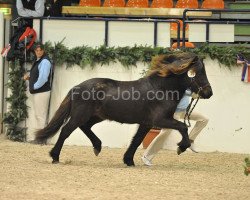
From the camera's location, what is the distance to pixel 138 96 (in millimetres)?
12391

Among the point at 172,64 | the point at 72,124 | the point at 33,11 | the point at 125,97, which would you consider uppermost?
the point at 33,11

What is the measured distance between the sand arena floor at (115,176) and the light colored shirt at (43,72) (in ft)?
4.37

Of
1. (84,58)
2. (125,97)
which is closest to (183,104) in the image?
(125,97)

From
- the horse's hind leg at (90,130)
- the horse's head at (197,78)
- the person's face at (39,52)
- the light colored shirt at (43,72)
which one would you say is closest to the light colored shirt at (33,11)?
the person's face at (39,52)

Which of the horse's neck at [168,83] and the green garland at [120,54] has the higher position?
the green garland at [120,54]

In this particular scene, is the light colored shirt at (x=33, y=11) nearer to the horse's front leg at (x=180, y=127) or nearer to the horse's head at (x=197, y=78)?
the horse's head at (x=197, y=78)

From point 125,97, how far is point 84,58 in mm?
3120

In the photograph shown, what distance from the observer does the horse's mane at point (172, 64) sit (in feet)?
40.5

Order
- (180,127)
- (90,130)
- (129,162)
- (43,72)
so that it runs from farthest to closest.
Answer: (43,72) < (90,130) < (129,162) < (180,127)

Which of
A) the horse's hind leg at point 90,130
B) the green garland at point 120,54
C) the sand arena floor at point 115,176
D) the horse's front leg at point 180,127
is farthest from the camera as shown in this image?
the green garland at point 120,54

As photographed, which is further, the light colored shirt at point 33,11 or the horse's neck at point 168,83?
the light colored shirt at point 33,11

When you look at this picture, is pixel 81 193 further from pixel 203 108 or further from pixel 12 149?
pixel 203 108

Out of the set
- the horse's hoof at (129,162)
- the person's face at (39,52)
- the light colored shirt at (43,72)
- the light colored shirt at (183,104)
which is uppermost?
the person's face at (39,52)

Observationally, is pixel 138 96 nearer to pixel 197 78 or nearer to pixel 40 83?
pixel 197 78
